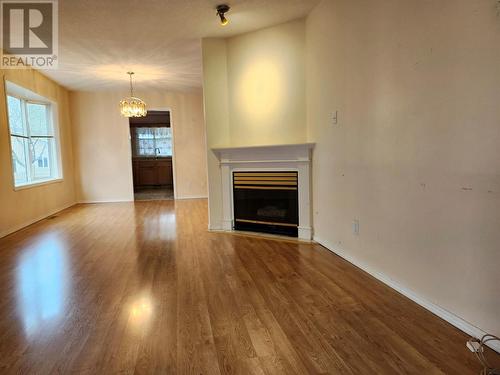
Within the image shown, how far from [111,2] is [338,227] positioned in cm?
297

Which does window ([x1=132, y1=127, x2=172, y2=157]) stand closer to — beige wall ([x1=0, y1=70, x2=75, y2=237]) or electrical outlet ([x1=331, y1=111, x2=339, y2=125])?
beige wall ([x1=0, y1=70, x2=75, y2=237])

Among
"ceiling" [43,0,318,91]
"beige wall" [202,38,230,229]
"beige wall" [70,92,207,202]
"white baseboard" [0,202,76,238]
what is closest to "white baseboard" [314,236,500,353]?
"beige wall" [202,38,230,229]

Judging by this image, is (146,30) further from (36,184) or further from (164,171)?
(164,171)

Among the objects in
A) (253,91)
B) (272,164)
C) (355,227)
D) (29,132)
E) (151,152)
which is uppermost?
(253,91)

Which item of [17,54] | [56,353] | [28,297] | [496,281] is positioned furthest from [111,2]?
[496,281]

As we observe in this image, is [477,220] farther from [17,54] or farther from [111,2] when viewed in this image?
[17,54]

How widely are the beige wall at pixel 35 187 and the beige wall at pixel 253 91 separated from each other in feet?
8.81

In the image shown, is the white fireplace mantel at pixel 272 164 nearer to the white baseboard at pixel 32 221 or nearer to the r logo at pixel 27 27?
the r logo at pixel 27 27

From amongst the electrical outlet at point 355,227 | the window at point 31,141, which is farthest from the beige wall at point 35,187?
the electrical outlet at point 355,227

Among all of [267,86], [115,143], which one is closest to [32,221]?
[115,143]

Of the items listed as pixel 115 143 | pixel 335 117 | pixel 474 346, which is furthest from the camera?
pixel 115 143

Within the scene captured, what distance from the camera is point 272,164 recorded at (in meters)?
3.83

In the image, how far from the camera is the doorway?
10453 millimetres

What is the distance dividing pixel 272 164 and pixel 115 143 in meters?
4.82
